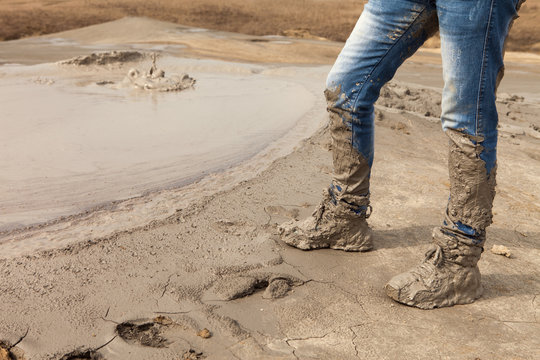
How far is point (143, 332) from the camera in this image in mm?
1361

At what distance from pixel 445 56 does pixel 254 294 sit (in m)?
0.83

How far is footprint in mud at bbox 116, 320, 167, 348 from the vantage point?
1322mm

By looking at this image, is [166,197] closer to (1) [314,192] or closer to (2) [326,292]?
(1) [314,192]

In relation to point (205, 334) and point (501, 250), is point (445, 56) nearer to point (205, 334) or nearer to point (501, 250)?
point (501, 250)

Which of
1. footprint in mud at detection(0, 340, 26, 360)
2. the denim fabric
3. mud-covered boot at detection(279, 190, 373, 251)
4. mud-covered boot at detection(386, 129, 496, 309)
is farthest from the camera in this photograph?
mud-covered boot at detection(279, 190, 373, 251)

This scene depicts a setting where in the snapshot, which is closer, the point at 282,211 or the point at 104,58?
the point at 282,211

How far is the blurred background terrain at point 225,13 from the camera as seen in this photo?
1043cm

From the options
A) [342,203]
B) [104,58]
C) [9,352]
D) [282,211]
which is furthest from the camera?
[104,58]

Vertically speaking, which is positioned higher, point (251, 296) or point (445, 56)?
point (445, 56)

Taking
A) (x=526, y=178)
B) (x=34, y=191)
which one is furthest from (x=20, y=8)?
(x=526, y=178)

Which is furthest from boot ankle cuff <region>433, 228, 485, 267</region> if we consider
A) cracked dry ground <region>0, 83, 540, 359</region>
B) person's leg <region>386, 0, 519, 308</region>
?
cracked dry ground <region>0, 83, 540, 359</region>

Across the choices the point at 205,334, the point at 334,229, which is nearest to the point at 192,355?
the point at 205,334

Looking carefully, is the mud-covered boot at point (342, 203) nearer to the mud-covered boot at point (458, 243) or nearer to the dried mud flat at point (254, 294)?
the dried mud flat at point (254, 294)

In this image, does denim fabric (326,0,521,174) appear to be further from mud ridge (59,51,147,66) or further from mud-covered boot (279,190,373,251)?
mud ridge (59,51,147,66)
